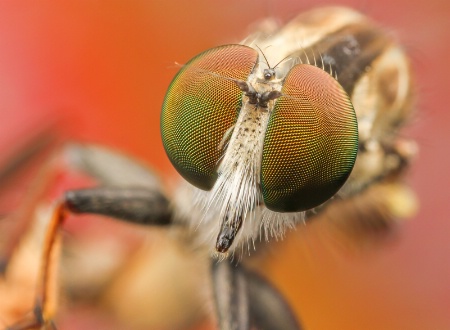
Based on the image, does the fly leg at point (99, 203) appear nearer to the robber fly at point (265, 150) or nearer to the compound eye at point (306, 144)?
the robber fly at point (265, 150)

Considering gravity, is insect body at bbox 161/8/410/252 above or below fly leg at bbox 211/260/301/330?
above

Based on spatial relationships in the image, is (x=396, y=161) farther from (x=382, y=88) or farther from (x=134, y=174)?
(x=134, y=174)

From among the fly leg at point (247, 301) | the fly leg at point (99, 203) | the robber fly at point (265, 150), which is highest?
the robber fly at point (265, 150)

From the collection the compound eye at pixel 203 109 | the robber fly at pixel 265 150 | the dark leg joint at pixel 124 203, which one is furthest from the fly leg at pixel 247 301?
the compound eye at pixel 203 109

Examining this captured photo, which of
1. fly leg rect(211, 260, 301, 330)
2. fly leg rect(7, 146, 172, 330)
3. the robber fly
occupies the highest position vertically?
the robber fly

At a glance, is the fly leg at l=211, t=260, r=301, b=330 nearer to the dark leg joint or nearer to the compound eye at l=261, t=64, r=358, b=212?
the dark leg joint

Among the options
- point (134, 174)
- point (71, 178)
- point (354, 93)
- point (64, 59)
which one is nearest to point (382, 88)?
point (354, 93)

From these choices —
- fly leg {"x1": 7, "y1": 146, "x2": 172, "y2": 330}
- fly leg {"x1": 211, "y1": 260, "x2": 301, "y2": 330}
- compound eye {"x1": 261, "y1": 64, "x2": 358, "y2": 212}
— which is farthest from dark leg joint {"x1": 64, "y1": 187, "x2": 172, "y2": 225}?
compound eye {"x1": 261, "y1": 64, "x2": 358, "y2": 212}
